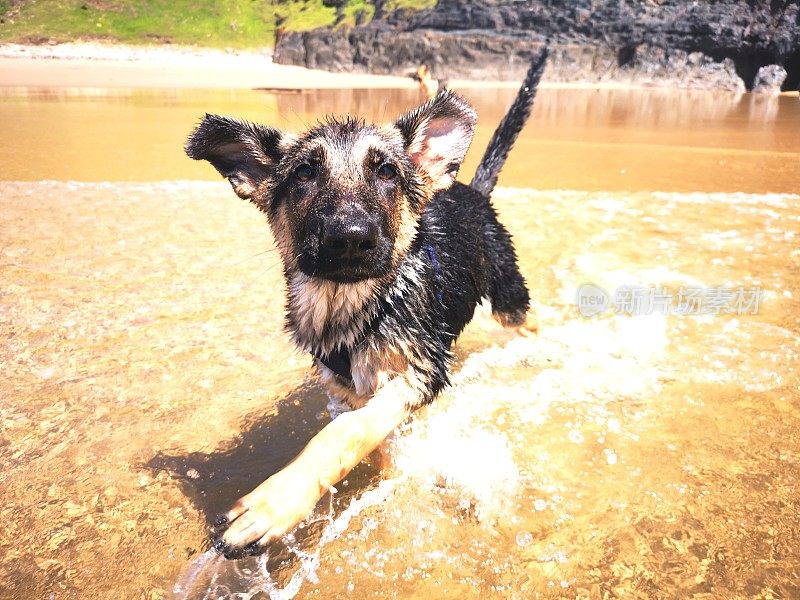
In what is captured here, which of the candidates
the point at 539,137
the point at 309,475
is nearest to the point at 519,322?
the point at 309,475

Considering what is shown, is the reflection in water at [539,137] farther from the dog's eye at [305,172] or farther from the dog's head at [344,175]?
the dog's eye at [305,172]

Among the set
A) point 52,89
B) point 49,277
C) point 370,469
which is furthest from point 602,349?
point 52,89

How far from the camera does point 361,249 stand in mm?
2779

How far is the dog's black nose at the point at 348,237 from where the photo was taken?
267 centimetres

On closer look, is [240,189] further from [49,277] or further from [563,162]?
[563,162]

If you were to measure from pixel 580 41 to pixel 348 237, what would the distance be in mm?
43348

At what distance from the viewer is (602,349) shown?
4.98 metres

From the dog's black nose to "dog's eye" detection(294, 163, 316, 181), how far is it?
2.11 ft

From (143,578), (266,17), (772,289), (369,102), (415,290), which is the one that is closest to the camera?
(143,578)

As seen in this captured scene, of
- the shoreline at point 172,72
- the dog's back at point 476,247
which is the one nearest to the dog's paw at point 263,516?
the dog's back at point 476,247

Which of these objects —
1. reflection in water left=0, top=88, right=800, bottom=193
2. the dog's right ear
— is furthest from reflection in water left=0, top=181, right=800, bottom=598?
reflection in water left=0, top=88, right=800, bottom=193

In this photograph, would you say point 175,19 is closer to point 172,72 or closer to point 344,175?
point 172,72

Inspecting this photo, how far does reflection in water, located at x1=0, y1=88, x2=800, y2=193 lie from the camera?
1025 cm

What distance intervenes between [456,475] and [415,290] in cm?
116
